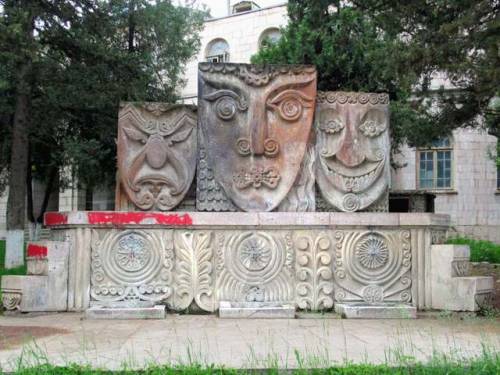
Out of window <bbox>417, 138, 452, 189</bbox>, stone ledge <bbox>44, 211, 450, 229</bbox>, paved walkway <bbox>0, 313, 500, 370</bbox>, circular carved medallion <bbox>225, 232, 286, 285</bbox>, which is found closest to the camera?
paved walkway <bbox>0, 313, 500, 370</bbox>

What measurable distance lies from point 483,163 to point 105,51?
1639cm

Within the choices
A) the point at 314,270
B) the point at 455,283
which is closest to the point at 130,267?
the point at 314,270

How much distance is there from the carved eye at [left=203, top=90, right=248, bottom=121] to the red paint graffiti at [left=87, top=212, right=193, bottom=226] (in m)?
1.46

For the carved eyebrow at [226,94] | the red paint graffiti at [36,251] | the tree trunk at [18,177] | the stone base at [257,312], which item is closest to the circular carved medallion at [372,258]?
the stone base at [257,312]

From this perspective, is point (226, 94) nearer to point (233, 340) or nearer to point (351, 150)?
point (351, 150)

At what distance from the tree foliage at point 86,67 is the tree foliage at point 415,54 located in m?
3.43

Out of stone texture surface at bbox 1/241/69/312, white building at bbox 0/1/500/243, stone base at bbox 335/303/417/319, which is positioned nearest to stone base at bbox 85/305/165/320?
stone texture surface at bbox 1/241/69/312

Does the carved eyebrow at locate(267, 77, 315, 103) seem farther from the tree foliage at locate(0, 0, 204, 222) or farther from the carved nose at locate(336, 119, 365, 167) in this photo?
the tree foliage at locate(0, 0, 204, 222)

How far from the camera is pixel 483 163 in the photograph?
22844mm

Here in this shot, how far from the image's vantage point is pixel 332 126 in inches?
300

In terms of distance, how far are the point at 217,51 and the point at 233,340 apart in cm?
2530

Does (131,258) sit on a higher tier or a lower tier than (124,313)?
higher

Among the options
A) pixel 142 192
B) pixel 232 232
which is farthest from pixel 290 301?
pixel 142 192

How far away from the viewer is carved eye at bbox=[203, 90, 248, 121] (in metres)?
7.46
